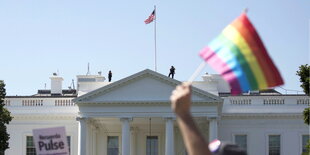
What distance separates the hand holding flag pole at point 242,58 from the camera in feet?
16.6

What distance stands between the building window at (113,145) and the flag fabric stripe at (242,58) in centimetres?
4539

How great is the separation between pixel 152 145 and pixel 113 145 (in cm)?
258

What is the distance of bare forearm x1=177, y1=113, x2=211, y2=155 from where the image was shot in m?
4.31

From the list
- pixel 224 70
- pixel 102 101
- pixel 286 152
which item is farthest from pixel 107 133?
pixel 224 70

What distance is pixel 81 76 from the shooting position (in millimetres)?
57281

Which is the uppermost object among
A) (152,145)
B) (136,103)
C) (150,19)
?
(150,19)

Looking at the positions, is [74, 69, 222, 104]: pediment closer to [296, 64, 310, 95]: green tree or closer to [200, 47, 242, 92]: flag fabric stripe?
[296, 64, 310, 95]: green tree

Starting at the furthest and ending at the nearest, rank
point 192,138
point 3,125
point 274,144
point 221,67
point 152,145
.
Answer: point 152,145
point 274,144
point 3,125
point 221,67
point 192,138

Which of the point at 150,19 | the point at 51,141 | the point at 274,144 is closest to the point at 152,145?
the point at 274,144

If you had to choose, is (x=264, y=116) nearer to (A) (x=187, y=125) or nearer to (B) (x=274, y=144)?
(B) (x=274, y=144)

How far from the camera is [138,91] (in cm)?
4509

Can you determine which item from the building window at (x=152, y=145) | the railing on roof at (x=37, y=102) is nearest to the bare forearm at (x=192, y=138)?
the railing on roof at (x=37, y=102)

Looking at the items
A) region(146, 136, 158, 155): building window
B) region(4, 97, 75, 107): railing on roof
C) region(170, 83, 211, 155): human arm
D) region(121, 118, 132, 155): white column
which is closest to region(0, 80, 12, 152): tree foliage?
region(121, 118, 132, 155): white column

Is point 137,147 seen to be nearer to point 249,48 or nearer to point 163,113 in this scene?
point 163,113
